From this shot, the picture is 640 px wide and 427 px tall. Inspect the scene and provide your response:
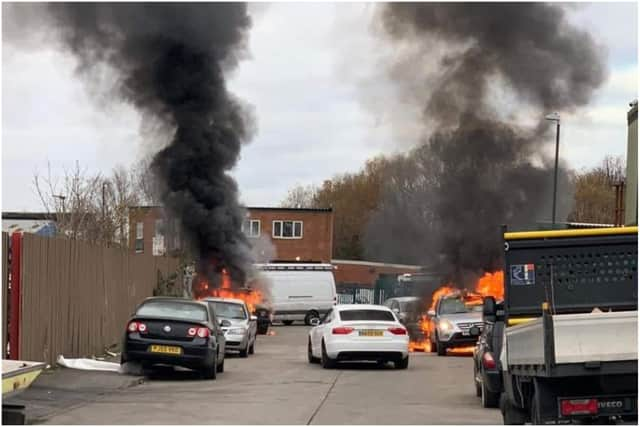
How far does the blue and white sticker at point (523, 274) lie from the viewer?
11.4 metres

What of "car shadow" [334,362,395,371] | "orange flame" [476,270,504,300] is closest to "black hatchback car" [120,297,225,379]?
"car shadow" [334,362,395,371]

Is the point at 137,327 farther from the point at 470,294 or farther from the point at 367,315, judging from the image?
the point at 470,294

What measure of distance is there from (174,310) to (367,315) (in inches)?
199

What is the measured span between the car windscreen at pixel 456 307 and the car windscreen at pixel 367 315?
5.23 m

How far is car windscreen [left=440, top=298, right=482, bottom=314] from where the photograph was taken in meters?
27.9

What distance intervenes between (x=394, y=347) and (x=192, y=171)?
23.0 m

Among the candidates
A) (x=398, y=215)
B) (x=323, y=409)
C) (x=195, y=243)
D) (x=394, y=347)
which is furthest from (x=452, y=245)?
(x=398, y=215)

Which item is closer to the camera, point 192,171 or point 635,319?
point 635,319

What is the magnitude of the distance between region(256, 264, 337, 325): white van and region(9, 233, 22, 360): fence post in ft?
104

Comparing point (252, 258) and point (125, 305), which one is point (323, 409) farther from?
point (252, 258)

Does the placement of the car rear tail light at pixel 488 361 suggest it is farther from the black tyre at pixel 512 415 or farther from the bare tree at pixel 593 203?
the bare tree at pixel 593 203

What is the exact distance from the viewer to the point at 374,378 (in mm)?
20250

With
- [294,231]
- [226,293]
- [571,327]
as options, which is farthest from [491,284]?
[294,231]

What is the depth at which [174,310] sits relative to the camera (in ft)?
63.7
